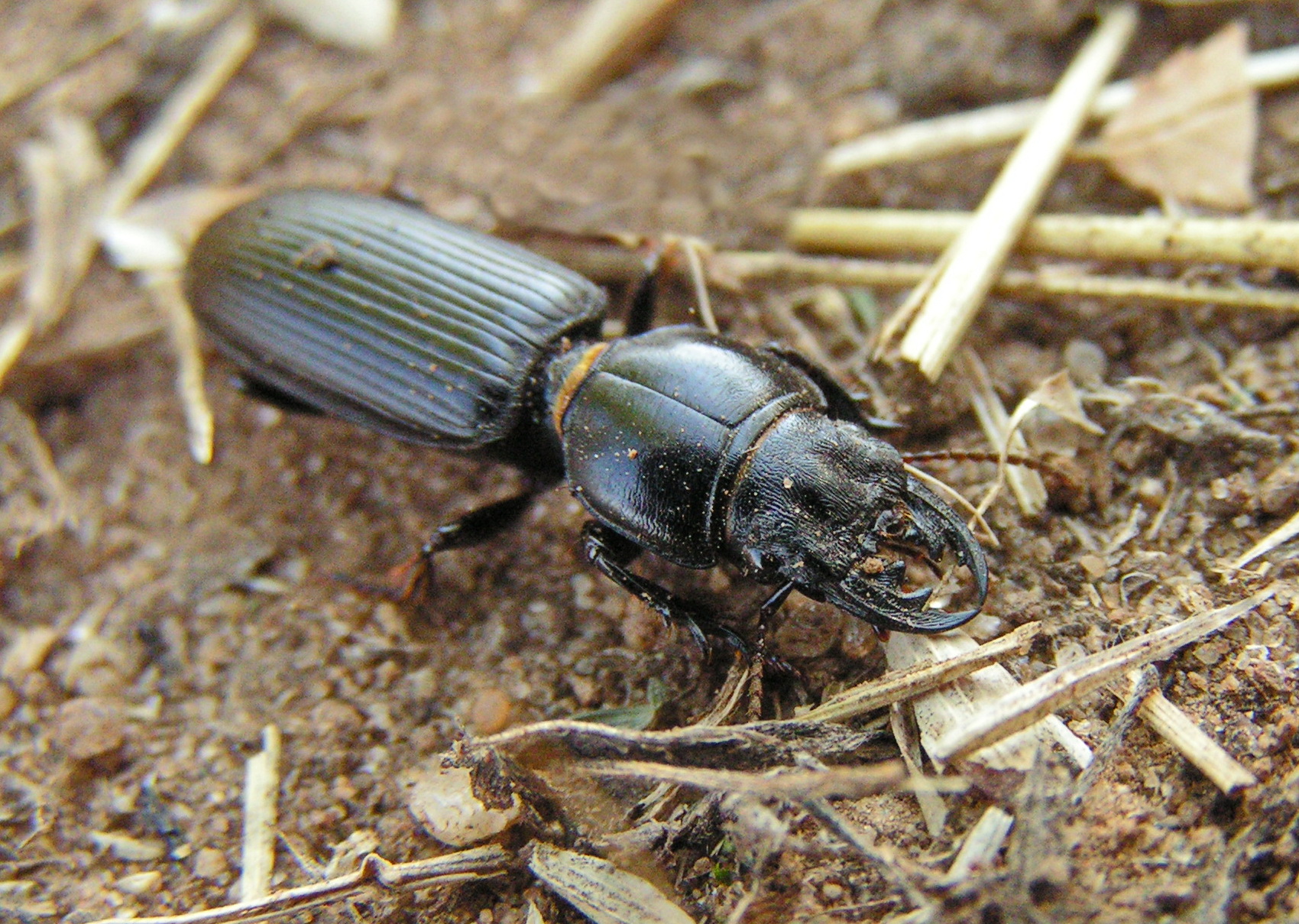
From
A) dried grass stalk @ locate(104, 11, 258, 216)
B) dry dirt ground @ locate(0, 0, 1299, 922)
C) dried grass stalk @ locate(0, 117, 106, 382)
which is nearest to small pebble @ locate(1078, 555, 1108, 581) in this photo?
dry dirt ground @ locate(0, 0, 1299, 922)

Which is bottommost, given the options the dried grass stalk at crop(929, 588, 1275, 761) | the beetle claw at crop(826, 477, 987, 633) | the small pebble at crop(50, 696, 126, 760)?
the small pebble at crop(50, 696, 126, 760)

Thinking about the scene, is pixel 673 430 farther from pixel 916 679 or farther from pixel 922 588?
pixel 916 679

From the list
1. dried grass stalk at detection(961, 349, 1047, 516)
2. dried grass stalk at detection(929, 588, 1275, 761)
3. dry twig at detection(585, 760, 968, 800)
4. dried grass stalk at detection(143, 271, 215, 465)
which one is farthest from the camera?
dried grass stalk at detection(143, 271, 215, 465)

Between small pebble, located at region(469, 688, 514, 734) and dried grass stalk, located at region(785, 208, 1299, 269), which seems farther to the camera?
dried grass stalk, located at region(785, 208, 1299, 269)

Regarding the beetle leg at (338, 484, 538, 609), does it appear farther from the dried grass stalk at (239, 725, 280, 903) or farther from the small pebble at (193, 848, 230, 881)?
the small pebble at (193, 848, 230, 881)

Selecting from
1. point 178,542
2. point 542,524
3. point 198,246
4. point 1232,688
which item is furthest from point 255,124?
point 1232,688

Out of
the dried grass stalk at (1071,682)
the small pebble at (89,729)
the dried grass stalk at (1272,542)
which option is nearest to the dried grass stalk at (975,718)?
the dried grass stalk at (1071,682)

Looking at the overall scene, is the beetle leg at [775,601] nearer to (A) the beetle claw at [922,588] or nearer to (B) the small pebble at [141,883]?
(A) the beetle claw at [922,588]
